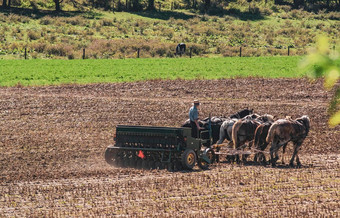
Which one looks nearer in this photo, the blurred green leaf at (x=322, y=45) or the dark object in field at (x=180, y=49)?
the blurred green leaf at (x=322, y=45)

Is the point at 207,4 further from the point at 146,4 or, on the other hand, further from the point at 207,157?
the point at 207,157

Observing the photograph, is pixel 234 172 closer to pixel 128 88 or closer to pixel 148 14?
pixel 128 88

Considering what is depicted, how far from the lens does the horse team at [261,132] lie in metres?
15.5

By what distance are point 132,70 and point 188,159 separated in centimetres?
2537

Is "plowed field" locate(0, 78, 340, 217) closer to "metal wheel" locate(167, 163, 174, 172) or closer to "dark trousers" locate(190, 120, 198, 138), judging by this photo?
"metal wheel" locate(167, 163, 174, 172)

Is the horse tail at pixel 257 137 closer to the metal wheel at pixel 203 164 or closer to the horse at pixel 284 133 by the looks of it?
the horse at pixel 284 133

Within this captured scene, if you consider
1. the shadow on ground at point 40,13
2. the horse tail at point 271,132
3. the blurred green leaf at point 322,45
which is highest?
the shadow on ground at point 40,13

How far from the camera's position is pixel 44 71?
38.3 metres

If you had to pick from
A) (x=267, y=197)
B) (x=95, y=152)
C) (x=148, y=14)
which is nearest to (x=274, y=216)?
(x=267, y=197)

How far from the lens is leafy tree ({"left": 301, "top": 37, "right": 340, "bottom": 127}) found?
2.72 metres

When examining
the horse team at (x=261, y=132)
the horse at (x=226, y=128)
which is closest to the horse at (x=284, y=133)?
the horse team at (x=261, y=132)

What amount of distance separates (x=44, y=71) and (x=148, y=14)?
147ft

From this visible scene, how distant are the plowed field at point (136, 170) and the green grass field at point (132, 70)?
4.35 m

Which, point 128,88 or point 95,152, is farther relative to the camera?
point 128,88
